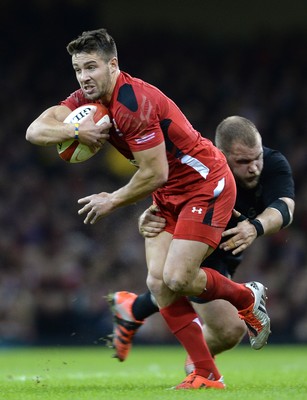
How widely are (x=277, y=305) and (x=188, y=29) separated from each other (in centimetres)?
633

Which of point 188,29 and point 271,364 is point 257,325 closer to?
point 271,364

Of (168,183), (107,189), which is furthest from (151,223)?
(107,189)

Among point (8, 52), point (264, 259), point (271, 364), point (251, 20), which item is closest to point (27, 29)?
point (8, 52)

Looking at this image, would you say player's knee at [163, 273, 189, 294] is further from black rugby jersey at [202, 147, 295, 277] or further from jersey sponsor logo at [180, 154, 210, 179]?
black rugby jersey at [202, 147, 295, 277]

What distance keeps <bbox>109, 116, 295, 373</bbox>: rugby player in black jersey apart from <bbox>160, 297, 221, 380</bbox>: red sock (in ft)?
1.32

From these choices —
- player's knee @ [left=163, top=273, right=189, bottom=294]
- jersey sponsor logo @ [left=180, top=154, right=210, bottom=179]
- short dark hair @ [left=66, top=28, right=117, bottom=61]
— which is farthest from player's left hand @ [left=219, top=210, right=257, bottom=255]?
short dark hair @ [left=66, top=28, right=117, bottom=61]

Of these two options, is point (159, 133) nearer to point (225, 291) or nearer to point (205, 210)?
point (205, 210)

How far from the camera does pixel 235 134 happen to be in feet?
23.2

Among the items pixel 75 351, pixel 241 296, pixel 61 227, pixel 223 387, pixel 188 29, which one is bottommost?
pixel 75 351

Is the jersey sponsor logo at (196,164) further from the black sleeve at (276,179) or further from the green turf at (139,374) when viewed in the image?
the green turf at (139,374)

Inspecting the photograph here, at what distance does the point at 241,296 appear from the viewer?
662cm

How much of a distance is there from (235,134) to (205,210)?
2.66 feet

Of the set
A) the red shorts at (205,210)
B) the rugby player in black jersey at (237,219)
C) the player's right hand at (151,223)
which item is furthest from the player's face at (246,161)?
the player's right hand at (151,223)

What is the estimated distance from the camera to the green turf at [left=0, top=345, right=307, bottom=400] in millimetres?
6125
